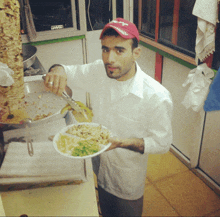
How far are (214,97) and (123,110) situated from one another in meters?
0.80

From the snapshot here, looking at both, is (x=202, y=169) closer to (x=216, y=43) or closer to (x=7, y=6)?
(x=216, y=43)

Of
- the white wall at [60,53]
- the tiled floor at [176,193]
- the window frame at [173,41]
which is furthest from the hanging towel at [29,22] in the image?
the tiled floor at [176,193]

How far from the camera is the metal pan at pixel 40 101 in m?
1.05

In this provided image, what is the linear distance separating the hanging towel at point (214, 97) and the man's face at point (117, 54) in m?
0.73

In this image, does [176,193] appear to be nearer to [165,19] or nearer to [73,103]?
[73,103]

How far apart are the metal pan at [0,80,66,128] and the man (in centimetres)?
11

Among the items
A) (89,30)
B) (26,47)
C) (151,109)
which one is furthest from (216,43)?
(89,30)

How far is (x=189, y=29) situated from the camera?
4.26 meters

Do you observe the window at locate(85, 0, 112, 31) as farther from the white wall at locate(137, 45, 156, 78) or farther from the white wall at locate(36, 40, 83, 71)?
the white wall at locate(137, 45, 156, 78)

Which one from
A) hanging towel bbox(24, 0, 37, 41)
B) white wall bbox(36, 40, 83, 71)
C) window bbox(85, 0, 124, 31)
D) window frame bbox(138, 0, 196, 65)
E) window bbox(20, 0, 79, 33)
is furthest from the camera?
window bbox(85, 0, 124, 31)

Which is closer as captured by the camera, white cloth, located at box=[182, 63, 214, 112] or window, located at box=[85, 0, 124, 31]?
white cloth, located at box=[182, 63, 214, 112]

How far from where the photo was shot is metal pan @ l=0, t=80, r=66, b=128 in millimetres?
1049

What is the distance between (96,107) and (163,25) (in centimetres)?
164

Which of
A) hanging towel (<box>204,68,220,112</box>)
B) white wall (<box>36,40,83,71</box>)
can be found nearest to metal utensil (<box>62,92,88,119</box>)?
hanging towel (<box>204,68,220,112</box>)
